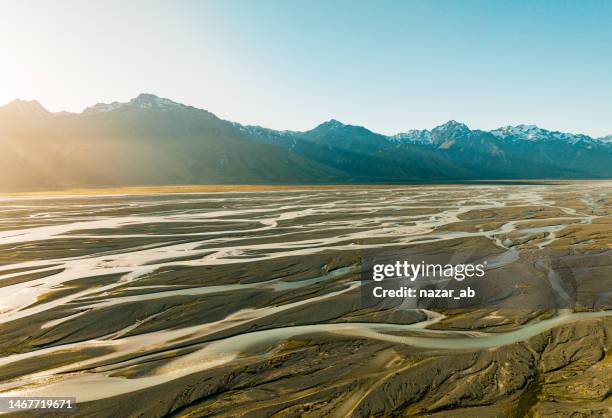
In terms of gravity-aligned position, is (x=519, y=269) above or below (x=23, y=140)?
below

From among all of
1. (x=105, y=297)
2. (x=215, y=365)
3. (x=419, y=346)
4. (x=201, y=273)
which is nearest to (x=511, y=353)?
(x=419, y=346)

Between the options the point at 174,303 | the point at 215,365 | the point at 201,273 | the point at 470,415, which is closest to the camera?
the point at 470,415

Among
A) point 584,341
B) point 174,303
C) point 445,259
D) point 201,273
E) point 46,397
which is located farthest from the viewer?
point 445,259

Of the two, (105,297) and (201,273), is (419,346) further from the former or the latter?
(105,297)

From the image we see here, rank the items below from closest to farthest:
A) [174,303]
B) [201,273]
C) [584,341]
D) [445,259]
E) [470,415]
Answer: [470,415] → [584,341] → [174,303] → [201,273] → [445,259]

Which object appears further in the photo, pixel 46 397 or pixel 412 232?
pixel 412 232

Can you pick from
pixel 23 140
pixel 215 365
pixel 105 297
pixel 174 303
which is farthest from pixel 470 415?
pixel 23 140

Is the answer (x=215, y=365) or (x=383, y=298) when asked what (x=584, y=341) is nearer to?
(x=383, y=298)

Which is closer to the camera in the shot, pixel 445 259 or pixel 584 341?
pixel 584 341

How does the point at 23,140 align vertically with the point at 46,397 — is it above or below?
above
